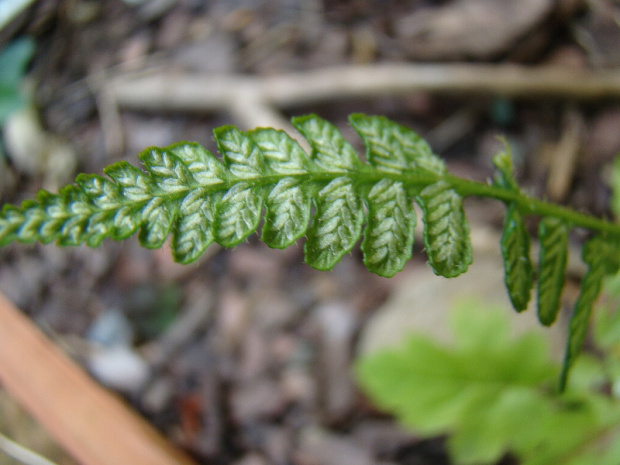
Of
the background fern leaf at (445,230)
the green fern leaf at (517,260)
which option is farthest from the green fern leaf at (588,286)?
the background fern leaf at (445,230)

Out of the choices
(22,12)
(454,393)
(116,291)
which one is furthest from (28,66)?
(454,393)

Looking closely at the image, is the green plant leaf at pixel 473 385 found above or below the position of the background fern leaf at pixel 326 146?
below

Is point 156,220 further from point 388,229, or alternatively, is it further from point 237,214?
point 388,229

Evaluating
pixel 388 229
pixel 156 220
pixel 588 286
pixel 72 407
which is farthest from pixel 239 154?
pixel 72 407

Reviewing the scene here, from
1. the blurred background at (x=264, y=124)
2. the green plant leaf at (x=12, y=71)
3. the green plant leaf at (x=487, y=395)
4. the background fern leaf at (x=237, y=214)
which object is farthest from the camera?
the green plant leaf at (x=12, y=71)

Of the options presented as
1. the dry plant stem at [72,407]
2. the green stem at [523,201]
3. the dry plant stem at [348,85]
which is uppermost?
the dry plant stem at [348,85]

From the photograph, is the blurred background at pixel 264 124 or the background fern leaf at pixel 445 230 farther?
the blurred background at pixel 264 124

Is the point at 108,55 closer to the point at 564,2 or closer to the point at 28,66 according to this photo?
the point at 28,66

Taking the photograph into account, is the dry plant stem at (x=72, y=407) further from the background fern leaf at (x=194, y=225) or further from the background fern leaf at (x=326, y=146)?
the background fern leaf at (x=326, y=146)
